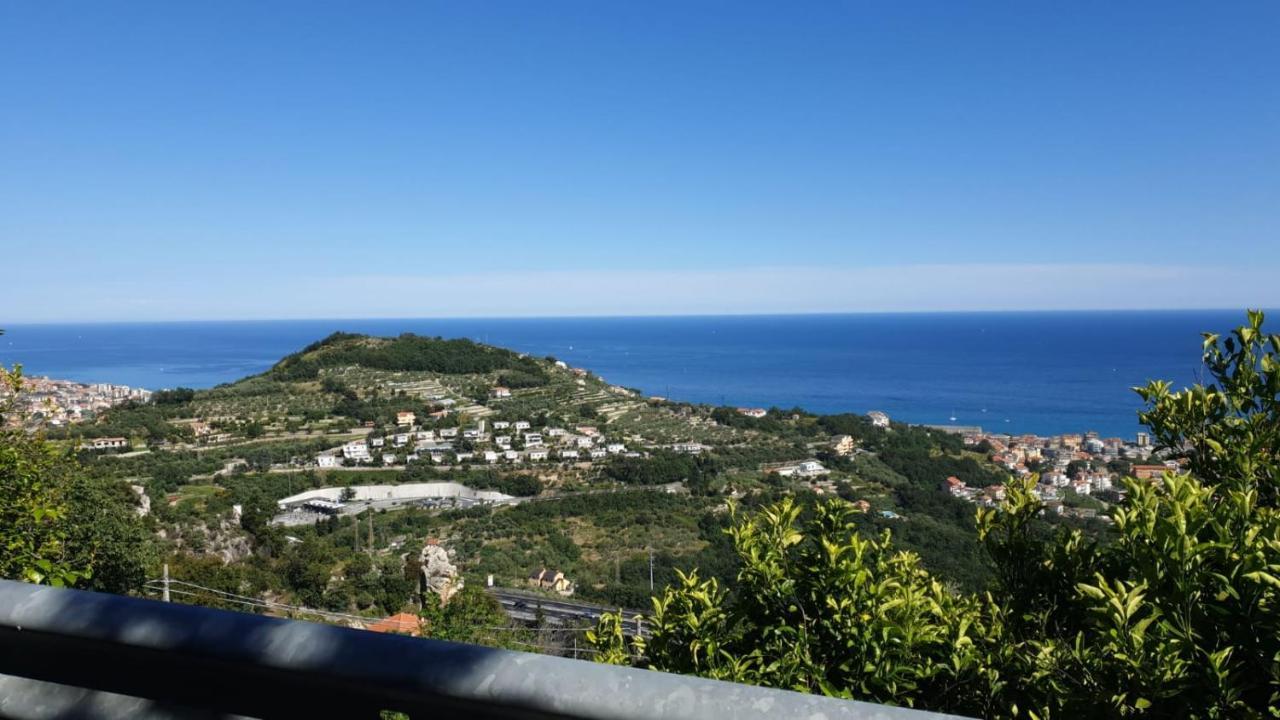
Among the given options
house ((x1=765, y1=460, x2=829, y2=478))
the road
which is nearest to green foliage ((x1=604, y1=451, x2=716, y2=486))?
house ((x1=765, y1=460, x2=829, y2=478))

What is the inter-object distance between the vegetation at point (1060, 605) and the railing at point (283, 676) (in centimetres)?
151

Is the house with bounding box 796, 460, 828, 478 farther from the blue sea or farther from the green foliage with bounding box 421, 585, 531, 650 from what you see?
the green foliage with bounding box 421, 585, 531, 650

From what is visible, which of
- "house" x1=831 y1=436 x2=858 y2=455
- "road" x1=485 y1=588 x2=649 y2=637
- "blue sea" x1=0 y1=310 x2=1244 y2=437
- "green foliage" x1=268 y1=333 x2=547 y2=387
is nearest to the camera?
"road" x1=485 y1=588 x2=649 y2=637

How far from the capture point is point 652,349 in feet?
543

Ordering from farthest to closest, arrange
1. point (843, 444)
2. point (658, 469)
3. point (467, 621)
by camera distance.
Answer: point (843, 444) < point (658, 469) < point (467, 621)

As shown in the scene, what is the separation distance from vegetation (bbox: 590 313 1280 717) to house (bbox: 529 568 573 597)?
1638 centimetres

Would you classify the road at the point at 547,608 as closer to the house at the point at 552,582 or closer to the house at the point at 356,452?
the house at the point at 552,582

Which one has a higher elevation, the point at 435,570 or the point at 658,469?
the point at 435,570

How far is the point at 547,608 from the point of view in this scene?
1617cm

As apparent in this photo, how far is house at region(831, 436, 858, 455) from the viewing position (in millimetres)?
38250

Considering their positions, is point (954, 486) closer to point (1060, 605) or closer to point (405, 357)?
point (1060, 605)

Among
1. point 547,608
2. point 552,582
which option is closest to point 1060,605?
point 547,608

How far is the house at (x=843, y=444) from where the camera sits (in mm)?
38250

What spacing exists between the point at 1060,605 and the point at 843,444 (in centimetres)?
3737
